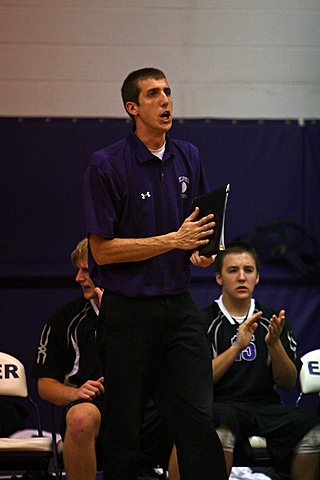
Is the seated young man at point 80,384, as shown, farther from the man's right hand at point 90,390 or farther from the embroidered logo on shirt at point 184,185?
the embroidered logo on shirt at point 184,185

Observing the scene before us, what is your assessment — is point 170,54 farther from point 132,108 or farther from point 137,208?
point 137,208

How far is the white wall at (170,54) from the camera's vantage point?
20.9ft

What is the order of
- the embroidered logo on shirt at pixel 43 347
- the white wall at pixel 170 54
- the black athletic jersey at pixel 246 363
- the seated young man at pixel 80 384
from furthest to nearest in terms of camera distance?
the white wall at pixel 170 54 → the black athletic jersey at pixel 246 363 → the embroidered logo on shirt at pixel 43 347 → the seated young man at pixel 80 384

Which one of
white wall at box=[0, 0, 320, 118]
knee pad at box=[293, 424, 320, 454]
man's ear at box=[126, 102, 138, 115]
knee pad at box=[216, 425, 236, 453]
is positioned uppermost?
white wall at box=[0, 0, 320, 118]

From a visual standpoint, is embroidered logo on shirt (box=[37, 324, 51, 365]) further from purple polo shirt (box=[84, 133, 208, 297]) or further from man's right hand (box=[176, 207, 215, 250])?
man's right hand (box=[176, 207, 215, 250])

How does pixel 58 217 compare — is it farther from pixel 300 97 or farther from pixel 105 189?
pixel 105 189

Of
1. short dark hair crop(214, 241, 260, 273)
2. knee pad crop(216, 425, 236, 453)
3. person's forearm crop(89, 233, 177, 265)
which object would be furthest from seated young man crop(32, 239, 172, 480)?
person's forearm crop(89, 233, 177, 265)

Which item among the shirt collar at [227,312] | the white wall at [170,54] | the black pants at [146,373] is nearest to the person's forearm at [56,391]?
the black pants at [146,373]

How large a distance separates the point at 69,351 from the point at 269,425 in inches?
44.6

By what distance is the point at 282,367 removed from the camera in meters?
4.84

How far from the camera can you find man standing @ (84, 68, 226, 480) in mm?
3588

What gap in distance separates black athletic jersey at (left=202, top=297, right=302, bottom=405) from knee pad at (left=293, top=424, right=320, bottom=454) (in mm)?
352

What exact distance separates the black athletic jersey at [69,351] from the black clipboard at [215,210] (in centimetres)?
135

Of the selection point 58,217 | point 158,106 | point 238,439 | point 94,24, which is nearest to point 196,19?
A: point 94,24
